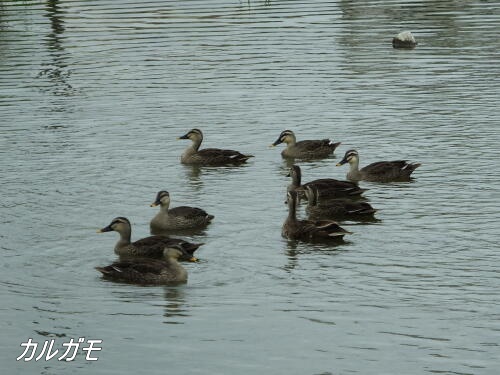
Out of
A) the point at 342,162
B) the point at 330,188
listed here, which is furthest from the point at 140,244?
the point at 342,162

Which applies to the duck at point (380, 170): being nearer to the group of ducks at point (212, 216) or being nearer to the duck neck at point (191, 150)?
the group of ducks at point (212, 216)

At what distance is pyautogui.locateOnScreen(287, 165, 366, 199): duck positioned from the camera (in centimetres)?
2261

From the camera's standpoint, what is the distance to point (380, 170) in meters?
23.9

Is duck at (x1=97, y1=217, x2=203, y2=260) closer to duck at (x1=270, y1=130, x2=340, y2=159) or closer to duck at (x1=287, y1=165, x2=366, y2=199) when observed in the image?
duck at (x1=287, y1=165, x2=366, y2=199)

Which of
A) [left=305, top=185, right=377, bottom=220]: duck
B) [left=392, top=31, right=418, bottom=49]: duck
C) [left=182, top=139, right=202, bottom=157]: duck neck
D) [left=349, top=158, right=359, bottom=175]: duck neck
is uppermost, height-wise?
[left=392, top=31, right=418, bottom=49]: duck

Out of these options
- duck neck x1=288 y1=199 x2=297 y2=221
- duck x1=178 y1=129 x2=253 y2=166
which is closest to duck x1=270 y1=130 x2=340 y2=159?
duck x1=178 y1=129 x2=253 y2=166

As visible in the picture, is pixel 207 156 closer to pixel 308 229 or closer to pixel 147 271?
pixel 308 229

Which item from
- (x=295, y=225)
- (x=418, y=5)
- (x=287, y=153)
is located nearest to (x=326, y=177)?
(x=287, y=153)

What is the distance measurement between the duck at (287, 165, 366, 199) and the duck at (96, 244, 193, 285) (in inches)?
204

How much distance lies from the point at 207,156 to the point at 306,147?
213 cm

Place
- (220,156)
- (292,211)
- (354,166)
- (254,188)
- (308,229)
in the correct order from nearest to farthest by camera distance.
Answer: (308,229) → (292,211) → (254,188) → (354,166) → (220,156)

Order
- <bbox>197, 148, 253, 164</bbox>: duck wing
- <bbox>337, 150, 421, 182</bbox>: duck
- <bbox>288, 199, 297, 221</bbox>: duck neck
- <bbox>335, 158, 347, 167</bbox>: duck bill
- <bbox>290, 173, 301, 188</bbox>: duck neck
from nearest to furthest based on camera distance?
1. <bbox>288, 199, 297, 221</bbox>: duck neck
2. <bbox>290, 173, 301, 188</bbox>: duck neck
3. <bbox>337, 150, 421, 182</bbox>: duck
4. <bbox>335, 158, 347, 167</bbox>: duck bill
5. <bbox>197, 148, 253, 164</bbox>: duck wing

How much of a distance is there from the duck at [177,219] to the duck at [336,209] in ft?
6.71

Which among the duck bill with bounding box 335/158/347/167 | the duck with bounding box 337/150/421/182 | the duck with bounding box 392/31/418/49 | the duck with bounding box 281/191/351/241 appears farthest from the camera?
the duck with bounding box 392/31/418/49
